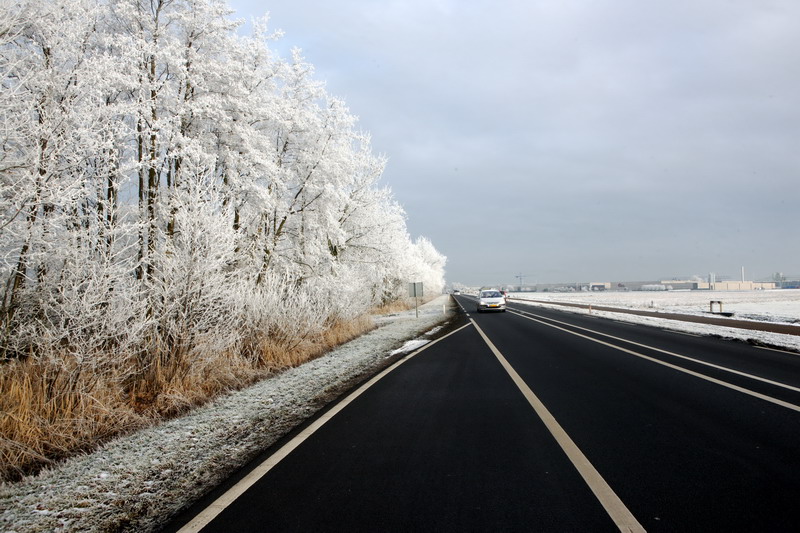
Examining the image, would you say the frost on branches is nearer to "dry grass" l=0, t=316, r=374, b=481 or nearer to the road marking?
"dry grass" l=0, t=316, r=374, b=481

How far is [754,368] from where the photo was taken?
857 cm

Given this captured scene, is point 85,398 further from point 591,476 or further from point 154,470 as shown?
point 591,476

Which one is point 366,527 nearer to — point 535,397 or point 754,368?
point 535,397

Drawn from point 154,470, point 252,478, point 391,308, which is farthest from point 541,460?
point 391,308

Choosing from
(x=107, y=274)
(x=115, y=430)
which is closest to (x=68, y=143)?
(x=107, y=274)

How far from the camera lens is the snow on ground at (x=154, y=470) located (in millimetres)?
3221

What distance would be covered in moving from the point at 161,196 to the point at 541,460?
1279 centimetres

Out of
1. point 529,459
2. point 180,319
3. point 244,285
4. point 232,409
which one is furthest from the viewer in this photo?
point 244,285

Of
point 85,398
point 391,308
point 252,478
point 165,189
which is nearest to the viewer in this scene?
point 252,478

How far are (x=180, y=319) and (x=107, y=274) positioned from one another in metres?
1.38

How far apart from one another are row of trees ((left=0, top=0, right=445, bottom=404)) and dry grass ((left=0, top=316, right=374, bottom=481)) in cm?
20

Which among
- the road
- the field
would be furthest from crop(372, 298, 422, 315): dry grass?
the road

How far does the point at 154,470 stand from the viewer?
13.3ft

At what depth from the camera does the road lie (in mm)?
3002
